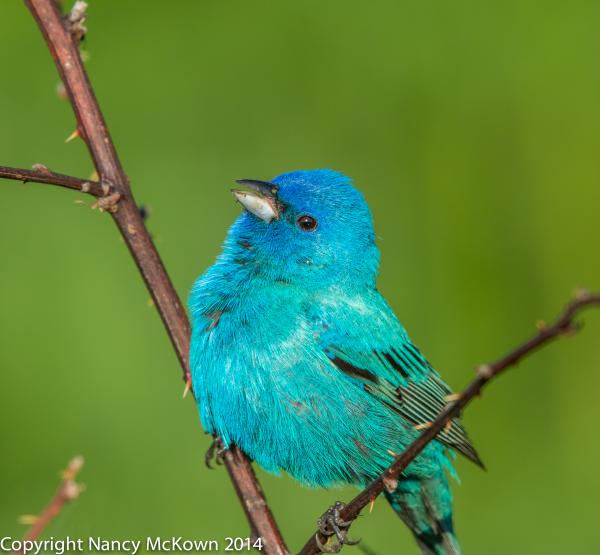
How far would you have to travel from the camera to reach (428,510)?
4617 millimetres

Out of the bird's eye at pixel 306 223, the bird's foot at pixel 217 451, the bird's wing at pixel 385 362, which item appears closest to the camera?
the bird's foot at pixel 217 451

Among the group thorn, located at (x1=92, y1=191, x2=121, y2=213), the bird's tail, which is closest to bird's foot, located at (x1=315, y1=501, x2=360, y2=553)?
the bird's tail

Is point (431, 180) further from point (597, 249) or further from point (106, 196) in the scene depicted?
point (106, 196)

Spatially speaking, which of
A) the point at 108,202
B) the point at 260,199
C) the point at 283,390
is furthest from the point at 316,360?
the point at 108,202

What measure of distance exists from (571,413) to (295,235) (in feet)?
8.72

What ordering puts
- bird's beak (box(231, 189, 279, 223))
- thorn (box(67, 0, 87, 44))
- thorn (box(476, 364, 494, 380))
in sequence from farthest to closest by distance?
bird's beak (box(231, 189, 279, 223))
thorn (box(67, 0, 87, 44))
thorn (box(476, 364, 494, 380))

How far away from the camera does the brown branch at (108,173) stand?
3479 millimetres

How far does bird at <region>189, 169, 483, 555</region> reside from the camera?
13.2 ft

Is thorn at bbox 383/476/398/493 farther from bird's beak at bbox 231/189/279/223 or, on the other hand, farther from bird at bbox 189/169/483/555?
bird's beak at bbox 231/189/279/223

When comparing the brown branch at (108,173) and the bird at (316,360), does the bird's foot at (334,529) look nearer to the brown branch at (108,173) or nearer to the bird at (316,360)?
the bird at (316,360)

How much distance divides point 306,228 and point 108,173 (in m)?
1.20

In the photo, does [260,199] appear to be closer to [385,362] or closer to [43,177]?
[385,362]

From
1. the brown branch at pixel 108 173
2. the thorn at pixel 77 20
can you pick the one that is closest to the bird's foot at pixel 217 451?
the brown branch at pixel 108 173

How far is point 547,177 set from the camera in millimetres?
6980
